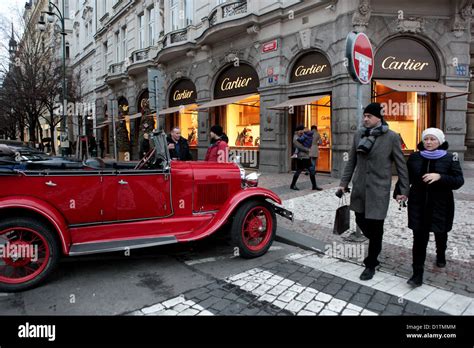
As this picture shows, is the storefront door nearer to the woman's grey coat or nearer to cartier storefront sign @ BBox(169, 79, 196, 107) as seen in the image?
cartier storefront sign @ BBox(169, 79, 196, 107)

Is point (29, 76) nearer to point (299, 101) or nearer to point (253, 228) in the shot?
point (299, 101)

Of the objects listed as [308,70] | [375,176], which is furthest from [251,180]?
[308,70]

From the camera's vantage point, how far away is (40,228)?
354 cm

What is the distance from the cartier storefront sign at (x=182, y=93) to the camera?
1862 centimetres

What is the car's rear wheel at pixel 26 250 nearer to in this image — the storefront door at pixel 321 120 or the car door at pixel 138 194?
the car door at pixel 138 194

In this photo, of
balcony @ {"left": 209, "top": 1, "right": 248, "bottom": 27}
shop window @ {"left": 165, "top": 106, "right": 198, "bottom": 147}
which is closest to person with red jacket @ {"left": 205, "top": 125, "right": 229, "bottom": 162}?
balcony @ {"left": 209, "top": 1, "right": 248, "bottom": 27}

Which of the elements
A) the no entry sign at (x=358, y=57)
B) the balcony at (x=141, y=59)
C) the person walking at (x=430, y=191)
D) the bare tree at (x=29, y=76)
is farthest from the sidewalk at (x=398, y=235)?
the bare tree at (x=29, y=76)

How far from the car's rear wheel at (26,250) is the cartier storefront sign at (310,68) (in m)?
10.8

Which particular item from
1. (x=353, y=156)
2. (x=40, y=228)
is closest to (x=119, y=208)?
(x=40, y=228)
